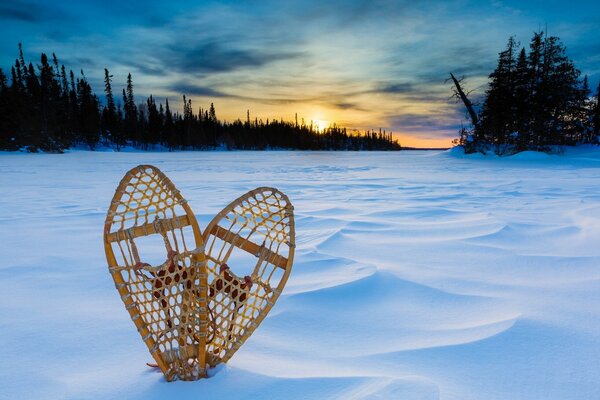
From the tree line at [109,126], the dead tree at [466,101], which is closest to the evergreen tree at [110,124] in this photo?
the tree line at [109,126]

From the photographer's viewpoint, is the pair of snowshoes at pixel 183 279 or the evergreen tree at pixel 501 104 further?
the evergreen tree at pixel 501 104

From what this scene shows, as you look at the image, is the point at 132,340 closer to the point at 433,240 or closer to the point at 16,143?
the point at 433,240

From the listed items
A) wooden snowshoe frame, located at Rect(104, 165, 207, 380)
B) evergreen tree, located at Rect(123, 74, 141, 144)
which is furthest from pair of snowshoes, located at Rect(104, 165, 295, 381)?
evergreen tree, located at Rect(123, 74, 141, 144)

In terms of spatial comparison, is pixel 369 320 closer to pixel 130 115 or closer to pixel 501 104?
pixel 501 104

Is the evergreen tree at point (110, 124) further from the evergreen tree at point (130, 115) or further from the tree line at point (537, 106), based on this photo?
the tree line at point (537, 106)

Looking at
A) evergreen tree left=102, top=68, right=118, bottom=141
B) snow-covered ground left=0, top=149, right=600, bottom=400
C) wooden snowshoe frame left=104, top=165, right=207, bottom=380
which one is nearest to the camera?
wooden snowshoe frame left=104, top=165, right=207, bottom=380

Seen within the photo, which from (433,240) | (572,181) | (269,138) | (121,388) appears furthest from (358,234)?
(269,138)

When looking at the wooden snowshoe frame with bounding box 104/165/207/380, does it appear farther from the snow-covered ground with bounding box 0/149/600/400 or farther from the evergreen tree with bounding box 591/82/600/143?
the evergreen tree with bounding box 591/82/600/143

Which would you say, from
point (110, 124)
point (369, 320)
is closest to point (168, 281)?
point (369, 320)
